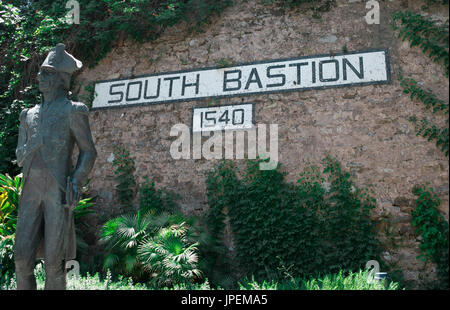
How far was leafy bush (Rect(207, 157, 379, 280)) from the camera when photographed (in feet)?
17.7

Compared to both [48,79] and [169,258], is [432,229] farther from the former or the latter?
[48,79]

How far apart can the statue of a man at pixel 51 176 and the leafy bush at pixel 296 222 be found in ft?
9.12

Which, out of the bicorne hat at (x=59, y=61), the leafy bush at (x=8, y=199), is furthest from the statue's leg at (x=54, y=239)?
the leafy bush at (x=8, y=199)

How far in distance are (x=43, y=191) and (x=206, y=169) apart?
10.5 feet

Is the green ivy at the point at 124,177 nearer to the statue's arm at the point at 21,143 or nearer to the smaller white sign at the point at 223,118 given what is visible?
the smaller white sign at the point at 223,118

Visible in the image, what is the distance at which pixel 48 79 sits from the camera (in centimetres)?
374

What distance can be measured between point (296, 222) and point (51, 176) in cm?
339

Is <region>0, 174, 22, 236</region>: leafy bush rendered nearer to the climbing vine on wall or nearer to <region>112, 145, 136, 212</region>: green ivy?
<region>112, 145, 136, 212</region>: green ivy

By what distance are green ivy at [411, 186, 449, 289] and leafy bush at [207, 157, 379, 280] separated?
58 centimetres

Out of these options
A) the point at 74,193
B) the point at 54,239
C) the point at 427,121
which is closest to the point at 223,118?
the point at 427,121

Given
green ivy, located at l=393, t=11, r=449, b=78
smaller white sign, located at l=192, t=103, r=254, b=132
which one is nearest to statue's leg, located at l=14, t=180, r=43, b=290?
smaller white sign, located at l=192, t=103, r=254, b=132

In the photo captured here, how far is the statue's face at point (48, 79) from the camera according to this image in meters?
3.73
